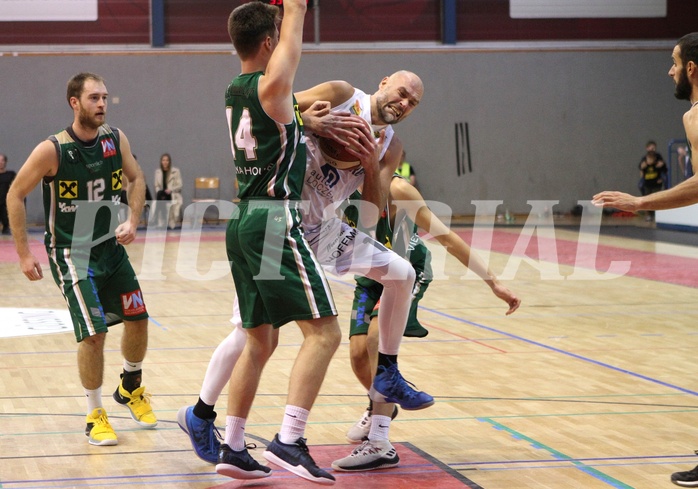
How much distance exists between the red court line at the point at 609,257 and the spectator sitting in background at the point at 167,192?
6.32 meters

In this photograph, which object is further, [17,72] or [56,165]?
[17,72]

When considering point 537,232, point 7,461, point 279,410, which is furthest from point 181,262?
point 7,461

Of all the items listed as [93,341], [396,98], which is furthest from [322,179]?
[93,341]

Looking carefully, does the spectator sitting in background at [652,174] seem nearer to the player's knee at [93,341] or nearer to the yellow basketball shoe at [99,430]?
the player's knee at [93,341]

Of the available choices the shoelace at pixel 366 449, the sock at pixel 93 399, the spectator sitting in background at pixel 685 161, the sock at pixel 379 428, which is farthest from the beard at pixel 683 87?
the spectator sitting in background at pixel 685 161

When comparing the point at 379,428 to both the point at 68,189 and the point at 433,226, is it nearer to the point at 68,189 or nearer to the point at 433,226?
the point at 433,226

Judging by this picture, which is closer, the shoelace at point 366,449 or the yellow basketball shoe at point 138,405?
the shoelace at point 366,449

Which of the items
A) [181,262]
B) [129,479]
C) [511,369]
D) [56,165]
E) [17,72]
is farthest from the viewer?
[17,72]

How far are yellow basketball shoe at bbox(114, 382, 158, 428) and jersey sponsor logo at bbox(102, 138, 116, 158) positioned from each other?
4.58ft

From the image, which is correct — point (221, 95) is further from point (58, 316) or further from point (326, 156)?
point (326, 156)

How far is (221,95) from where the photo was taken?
22.8m

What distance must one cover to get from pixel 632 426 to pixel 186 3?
1911 centimetres

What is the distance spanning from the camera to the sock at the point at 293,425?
4066 mm

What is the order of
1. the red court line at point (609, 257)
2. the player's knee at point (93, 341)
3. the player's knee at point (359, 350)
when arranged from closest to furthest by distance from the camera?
the player's knee at point (359, 350)
the player's knee at point (93, 341)
the red court line at point (609, 257)
